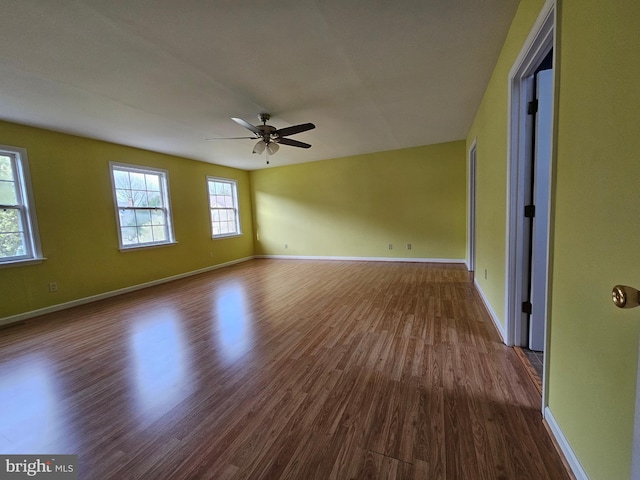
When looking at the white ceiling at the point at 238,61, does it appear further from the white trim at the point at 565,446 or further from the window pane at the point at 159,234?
the white trim at the point at 565,446

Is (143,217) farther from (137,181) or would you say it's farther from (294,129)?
(294,129)

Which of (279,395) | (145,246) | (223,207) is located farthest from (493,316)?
(223,207)

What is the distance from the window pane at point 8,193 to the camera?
3.32 m

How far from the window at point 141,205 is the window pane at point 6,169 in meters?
1.13

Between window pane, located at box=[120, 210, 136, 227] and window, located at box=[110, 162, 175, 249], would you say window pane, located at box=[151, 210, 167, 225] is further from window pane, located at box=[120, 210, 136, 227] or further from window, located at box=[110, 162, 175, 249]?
window pane, located at box=[120, 210, 136, 227]

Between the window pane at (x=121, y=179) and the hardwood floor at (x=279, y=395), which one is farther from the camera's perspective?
the window pane at (x=121, y=179)

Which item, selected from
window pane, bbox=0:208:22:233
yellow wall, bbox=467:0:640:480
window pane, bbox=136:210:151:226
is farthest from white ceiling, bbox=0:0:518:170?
window pane, bbox=136:210:151:226

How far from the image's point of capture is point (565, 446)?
1.22 metres

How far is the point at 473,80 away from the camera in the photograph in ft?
9.16

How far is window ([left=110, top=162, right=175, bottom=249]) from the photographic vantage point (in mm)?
4539

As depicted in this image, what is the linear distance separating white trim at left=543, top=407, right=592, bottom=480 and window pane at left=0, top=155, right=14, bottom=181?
5659 mm

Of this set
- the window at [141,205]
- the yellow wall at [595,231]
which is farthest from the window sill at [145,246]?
the yellow wall at [595,231]

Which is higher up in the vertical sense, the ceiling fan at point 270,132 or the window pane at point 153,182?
the ceiling fan at point 270,132

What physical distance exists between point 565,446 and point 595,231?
985mm
